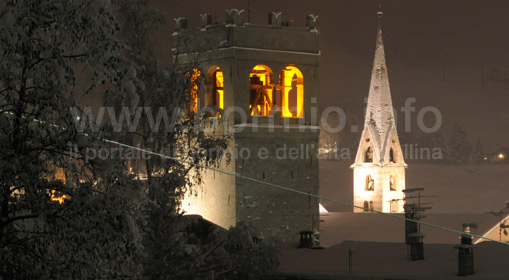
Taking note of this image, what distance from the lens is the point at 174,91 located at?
2312 cm

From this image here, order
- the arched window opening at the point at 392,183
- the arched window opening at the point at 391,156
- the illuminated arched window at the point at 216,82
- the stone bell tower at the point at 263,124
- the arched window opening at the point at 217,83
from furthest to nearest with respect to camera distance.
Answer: the arched window opening at the point at 391,156 → the arched window opening at the point at 392,183 → the arched window opening at the point at 217,83 → the illuminated arched window at the point at 216,82 → the stone bell tower at the point at 263,124

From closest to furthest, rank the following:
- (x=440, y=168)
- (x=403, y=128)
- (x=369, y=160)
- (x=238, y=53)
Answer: (x=238, y=53) < (x=369, y=160) < (x=440, y=168) < (x=403, y=128)

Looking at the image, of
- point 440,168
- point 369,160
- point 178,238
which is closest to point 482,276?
point 178,238

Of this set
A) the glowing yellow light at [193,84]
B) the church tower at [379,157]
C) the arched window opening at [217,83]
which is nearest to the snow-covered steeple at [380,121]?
the church tower at [379,157]

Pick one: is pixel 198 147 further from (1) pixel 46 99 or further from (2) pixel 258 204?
(1) pixel 46 99

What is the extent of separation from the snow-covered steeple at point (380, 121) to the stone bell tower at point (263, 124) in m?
16.7

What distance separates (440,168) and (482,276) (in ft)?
208

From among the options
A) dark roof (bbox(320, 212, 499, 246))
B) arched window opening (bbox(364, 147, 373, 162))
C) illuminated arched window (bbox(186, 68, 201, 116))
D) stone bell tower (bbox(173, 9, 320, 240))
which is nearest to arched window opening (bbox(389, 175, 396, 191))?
arched window opening (bbox(364, 147, 373, 162))

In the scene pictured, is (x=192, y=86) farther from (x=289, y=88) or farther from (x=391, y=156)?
(x=391, y=156)

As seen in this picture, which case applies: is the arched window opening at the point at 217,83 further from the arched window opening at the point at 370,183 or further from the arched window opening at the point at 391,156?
the arched window opening at the point at 370,183

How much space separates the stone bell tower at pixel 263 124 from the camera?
103ft

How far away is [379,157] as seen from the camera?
49250 millimetres

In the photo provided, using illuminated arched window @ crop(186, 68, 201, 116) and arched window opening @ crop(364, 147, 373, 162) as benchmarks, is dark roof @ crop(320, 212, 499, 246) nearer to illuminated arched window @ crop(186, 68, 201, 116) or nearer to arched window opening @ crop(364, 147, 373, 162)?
arched window opening @ crop(364, 147, 373, 162)

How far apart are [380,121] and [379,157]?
160 centimetres
